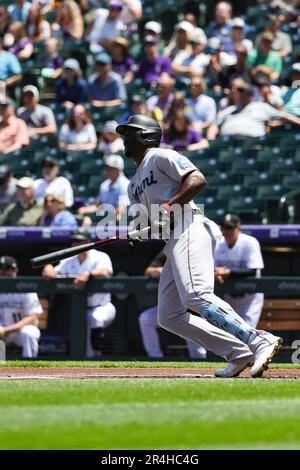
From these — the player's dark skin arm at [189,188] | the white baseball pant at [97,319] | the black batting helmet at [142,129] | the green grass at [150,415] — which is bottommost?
the white baseball pant at [97,319]

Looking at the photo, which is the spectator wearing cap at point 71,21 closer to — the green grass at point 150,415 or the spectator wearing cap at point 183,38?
the spectator wearing cap at point 183,38

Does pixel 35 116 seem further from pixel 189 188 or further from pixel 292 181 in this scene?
pixel 189 188

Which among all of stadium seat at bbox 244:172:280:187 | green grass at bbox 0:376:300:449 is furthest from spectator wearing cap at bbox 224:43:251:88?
green grass at bbox 0:376:300:449

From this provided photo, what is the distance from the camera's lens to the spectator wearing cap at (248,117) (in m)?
14.6

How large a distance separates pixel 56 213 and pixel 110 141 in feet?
7.32

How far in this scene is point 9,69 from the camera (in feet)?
60.8

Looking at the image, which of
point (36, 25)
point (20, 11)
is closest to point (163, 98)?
point (36, 25)

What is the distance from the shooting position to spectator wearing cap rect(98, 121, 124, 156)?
15.6m

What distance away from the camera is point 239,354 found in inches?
311

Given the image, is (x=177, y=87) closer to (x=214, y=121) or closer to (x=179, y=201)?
(x=214, y=121)

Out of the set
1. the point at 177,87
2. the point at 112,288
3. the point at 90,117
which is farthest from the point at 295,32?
the point at 112,288

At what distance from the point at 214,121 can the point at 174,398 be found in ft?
30.8

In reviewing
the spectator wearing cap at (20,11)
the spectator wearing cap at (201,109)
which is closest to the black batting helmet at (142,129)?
the spectator wearing cap at (201,109)

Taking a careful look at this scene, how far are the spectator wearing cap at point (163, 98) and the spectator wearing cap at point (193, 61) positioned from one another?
692mm
